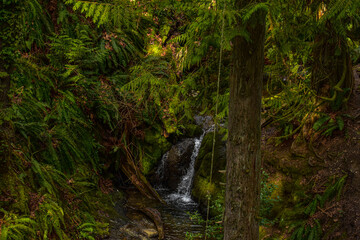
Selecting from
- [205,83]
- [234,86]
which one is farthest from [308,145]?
[234,86]

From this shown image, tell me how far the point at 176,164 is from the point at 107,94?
332 centimetres

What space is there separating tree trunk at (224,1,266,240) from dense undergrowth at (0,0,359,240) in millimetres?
417

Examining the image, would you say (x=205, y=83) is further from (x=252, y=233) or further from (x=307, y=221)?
(x=307, y=221)

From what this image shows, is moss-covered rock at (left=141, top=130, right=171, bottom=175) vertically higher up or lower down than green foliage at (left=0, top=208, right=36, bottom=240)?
higher up

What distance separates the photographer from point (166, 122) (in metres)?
9.23

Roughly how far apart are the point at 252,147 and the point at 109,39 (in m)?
7.19

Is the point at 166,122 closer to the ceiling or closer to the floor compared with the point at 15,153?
closer to the ceiling

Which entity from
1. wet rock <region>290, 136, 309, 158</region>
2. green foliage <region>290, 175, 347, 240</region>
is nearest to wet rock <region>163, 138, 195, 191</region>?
wet rock <region>290, 136, 309, 158</region>

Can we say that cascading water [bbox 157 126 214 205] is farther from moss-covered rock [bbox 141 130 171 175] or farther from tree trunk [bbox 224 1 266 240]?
tree trunk [bbox 224 1 266 240]

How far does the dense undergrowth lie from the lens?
317 cm

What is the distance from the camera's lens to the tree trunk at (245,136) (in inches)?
119

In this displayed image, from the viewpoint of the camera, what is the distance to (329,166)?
4.75 meters

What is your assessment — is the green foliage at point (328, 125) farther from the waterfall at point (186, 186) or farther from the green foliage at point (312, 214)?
the waterfall at point (186, 186)

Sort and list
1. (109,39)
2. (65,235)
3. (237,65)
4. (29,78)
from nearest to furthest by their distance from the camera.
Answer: (237,65) < (65,235) < (29,78) < (109,39)
